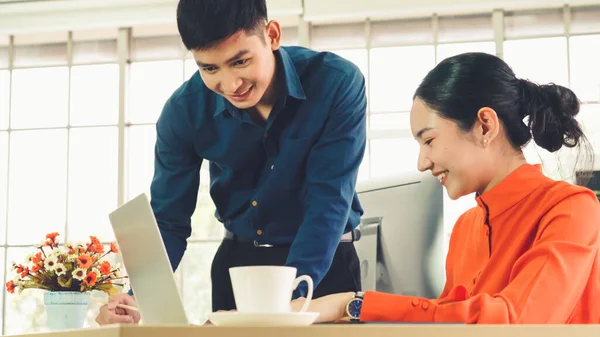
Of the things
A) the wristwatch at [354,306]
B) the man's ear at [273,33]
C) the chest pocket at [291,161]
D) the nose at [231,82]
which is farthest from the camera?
the chest pocket at [291,161]

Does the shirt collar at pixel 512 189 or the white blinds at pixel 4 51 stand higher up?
the white blinds at pixel 4 51

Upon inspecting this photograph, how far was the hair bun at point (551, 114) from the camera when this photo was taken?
1.63 m

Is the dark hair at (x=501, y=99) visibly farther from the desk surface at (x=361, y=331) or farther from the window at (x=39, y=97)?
the window at (x=39, y=97)

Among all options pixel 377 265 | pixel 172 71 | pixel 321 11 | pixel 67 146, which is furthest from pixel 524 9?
pixel 377 265

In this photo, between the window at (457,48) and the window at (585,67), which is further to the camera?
the window at (457,48)

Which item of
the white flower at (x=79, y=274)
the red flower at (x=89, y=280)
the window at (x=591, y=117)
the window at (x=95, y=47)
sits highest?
the window at (x=95, y=47)

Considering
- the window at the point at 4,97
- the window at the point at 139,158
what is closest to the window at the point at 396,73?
the window at the point at 139,158

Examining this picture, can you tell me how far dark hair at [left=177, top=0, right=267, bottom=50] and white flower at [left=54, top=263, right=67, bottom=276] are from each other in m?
0.70

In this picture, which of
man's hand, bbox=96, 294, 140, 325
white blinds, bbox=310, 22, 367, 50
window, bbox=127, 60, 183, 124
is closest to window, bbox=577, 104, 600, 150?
white blinds, bbox=310, 22, 367, 50

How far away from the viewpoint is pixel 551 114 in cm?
165

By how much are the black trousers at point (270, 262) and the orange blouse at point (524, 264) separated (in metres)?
0.34

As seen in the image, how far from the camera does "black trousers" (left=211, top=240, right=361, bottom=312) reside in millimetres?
2008

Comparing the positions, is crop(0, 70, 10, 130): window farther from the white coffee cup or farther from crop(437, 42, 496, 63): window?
the white coffee cup

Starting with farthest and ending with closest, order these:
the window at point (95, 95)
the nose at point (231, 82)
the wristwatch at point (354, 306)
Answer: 1. the window at point (95, 95)
2. the nose at point (231, 82)
3. the wristwatch at point (354, 306)
